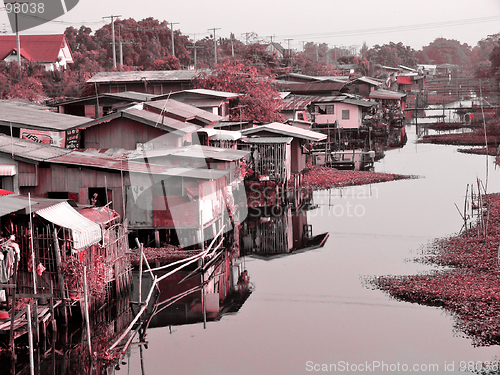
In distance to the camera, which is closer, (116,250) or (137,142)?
(116,250)

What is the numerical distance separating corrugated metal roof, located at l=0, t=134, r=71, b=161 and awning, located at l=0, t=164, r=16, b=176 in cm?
44

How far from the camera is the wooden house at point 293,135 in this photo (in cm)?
3011

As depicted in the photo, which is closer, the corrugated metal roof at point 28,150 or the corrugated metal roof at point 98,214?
the corrugated metal roof at point 98,214

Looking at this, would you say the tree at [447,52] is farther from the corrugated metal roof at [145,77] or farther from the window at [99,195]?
the window at [99,195]

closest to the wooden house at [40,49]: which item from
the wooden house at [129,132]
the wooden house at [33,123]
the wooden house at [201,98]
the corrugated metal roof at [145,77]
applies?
the corrugated metal roof at [145,77]

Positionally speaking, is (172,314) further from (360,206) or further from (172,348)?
(360,206)

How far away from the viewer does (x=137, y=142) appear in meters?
23.1

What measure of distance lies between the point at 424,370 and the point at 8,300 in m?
9.02

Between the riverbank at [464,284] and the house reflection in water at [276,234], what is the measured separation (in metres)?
4.63

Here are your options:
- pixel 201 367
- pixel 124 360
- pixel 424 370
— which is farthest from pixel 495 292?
pixel 124 360

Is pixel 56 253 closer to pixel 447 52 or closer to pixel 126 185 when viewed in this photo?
pixel 126 185

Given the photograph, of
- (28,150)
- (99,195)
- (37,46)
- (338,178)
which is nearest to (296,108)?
(338,178)

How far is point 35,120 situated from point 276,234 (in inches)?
418

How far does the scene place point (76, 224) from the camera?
13055mm
